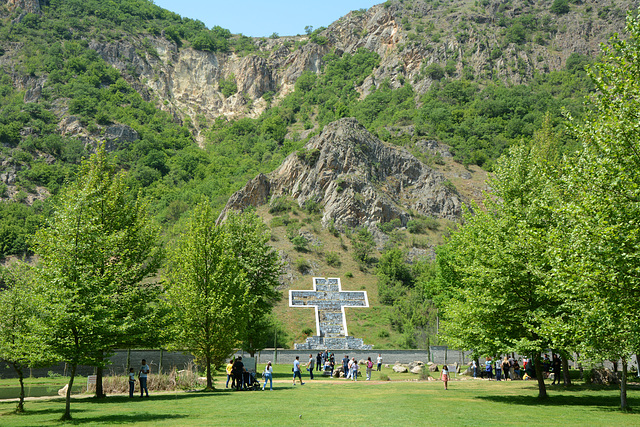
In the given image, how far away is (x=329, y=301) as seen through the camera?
60719 mm

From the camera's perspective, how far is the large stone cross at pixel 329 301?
5553 cm

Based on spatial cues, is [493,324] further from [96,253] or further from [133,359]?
[133,359]

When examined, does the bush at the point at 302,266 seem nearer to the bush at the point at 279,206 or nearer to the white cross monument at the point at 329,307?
the white cross monument at the point at 329,307

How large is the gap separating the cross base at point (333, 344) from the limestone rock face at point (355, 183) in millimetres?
29481

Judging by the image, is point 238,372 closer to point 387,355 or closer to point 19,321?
point 19,321

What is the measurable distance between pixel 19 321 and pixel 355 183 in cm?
6583

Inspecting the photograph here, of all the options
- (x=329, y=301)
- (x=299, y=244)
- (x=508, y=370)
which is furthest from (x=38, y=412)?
(x=299, y=244)

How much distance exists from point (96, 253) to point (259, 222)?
2297cm

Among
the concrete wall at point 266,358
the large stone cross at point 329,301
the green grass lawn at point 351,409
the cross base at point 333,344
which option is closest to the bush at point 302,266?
the large stone cross at point 329,301

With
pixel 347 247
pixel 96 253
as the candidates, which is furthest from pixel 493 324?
pixel 347 247

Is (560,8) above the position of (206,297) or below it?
above

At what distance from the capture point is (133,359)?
34781mm

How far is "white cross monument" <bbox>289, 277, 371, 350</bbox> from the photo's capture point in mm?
49781

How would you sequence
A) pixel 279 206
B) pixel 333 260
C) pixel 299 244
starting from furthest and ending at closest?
pixel 279 206 < pixel 299 244 < pixel 333 260
